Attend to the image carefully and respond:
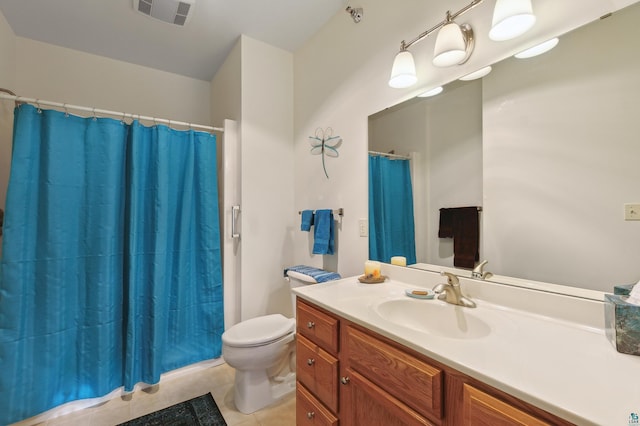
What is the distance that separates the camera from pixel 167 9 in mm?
1802

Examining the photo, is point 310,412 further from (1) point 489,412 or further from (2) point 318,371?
(1) point 489,412

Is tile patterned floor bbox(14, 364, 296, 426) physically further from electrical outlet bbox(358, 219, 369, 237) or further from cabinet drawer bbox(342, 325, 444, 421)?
electrical outlet bbox(358, 219, 369, 237)

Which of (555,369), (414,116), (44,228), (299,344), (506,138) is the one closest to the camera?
(555,369)

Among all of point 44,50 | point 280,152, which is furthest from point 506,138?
point 44,50

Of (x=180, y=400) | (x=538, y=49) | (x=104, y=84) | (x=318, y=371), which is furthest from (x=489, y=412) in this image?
(x=104, y=84)

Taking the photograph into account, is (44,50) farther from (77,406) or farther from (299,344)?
(299,344)

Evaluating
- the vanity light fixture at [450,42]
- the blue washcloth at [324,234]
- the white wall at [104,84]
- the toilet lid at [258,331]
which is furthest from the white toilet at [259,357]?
the white wall at [104,84]

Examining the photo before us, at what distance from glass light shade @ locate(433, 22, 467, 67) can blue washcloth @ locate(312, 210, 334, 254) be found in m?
1.08

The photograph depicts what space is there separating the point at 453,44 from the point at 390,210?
2.70 feet

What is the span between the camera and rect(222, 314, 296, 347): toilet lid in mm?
1569

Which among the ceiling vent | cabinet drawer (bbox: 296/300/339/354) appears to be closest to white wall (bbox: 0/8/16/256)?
the ceiling vent

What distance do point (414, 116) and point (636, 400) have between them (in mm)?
1263

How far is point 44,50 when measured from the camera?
218cm

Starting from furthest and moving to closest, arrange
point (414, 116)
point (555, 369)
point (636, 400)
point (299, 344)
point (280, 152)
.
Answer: point (280, 152)
point (414, 116)
point (299, 344)
point (555, 369)
point (636, 400)
